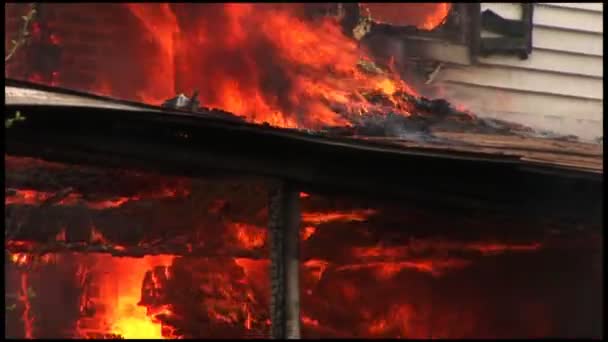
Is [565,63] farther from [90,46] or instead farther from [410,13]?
[90,46]

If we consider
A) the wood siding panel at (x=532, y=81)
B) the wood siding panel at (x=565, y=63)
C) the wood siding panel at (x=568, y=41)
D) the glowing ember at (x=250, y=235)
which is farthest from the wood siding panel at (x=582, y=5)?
the glowing ember at (x=250, y=235)

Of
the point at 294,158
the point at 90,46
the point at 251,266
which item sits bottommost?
the point at 251,266

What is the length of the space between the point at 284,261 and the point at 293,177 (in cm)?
60

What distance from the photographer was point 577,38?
11422 mm

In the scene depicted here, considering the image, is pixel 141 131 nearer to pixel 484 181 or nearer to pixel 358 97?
pixel 484 181

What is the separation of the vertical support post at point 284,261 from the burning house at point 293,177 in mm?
14

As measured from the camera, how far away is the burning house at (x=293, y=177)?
6133mm

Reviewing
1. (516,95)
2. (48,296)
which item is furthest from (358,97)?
(48,296)

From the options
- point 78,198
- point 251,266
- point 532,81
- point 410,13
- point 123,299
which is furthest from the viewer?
point 410,13

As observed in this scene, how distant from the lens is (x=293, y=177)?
627cm

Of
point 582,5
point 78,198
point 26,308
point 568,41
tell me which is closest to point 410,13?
point 568,41

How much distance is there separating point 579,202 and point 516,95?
15.0ft

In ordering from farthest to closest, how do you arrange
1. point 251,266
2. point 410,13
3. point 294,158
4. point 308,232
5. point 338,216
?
point 410,13, point 251,266, point 308,232, point 338,216, point 294,158

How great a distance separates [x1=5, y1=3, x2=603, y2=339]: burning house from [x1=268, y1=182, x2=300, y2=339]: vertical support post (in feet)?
0.05
